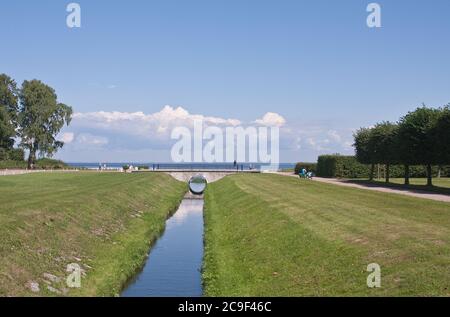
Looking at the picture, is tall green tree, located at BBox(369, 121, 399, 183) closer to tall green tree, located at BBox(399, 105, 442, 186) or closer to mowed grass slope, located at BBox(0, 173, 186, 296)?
tall green tree, located at BBox(399, 105, 442, 186)

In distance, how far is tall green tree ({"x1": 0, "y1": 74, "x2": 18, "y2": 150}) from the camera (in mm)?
109562

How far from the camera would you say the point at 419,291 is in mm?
15086

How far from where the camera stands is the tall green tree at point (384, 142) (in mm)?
71688

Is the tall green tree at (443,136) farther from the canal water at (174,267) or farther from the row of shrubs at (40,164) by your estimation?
the row of shrubs at (40,164)

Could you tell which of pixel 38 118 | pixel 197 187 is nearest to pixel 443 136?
pixel 197 187

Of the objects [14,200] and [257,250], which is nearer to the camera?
[257,250]

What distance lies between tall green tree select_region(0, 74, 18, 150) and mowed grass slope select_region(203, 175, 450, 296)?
83.2m

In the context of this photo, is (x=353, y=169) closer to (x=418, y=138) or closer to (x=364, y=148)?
(x=364, y=148)

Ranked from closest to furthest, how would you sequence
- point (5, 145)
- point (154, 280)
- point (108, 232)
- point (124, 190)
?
1. point (154, 280)
2. point (108, 232)
3. point (124, 190)
4. point (5, 145)

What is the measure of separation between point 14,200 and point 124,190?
20305 mm

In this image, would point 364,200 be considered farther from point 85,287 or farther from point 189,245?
point 85,287

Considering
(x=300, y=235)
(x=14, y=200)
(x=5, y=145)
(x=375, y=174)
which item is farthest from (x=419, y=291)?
(x=5, y=145)
